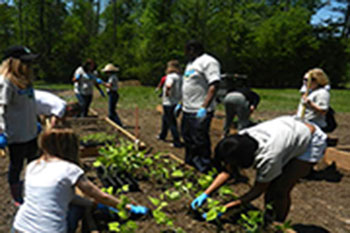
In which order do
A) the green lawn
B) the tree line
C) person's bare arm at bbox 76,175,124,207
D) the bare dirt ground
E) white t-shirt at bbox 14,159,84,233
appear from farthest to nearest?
the tree line < the green lawn < the bare dirt ground < person's bare arm at bbox 76,175,124,207 < white t-shirt at bbox 14,159,84,233

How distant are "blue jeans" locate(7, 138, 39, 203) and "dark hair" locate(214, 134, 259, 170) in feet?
6.25

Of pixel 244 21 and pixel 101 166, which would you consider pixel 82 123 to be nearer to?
pixel 101 166

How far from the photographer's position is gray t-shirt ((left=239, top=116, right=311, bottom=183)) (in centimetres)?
227

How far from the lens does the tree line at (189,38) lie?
23188 mm

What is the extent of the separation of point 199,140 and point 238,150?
192 cm

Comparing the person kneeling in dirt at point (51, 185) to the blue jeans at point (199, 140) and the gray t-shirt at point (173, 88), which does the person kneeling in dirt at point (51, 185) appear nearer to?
the blue jeans at point (199, 140)

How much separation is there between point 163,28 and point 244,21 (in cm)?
808

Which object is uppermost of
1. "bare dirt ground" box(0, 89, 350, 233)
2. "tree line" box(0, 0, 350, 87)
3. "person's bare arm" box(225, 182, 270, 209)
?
"tree line" box(0, 0, 350, 87)

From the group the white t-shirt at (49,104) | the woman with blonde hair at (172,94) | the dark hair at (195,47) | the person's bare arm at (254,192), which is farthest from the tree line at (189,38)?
the person's bare arm at (254,192)

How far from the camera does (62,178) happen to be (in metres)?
1.98

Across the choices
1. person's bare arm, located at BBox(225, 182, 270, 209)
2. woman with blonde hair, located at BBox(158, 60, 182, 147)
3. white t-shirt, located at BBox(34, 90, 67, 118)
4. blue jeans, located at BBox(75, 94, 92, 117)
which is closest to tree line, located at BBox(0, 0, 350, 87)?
blue jeans, located at BBox(75, 94, 92, 117)

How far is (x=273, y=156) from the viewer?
2.26 metres

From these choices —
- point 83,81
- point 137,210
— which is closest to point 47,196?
point 137,210

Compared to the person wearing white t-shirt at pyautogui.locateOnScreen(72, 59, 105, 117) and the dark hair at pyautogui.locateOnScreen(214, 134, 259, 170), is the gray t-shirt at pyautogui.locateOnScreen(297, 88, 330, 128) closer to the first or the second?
the dark hair at pyautogui.locateOnScreen(214, 134, 259, 170)
